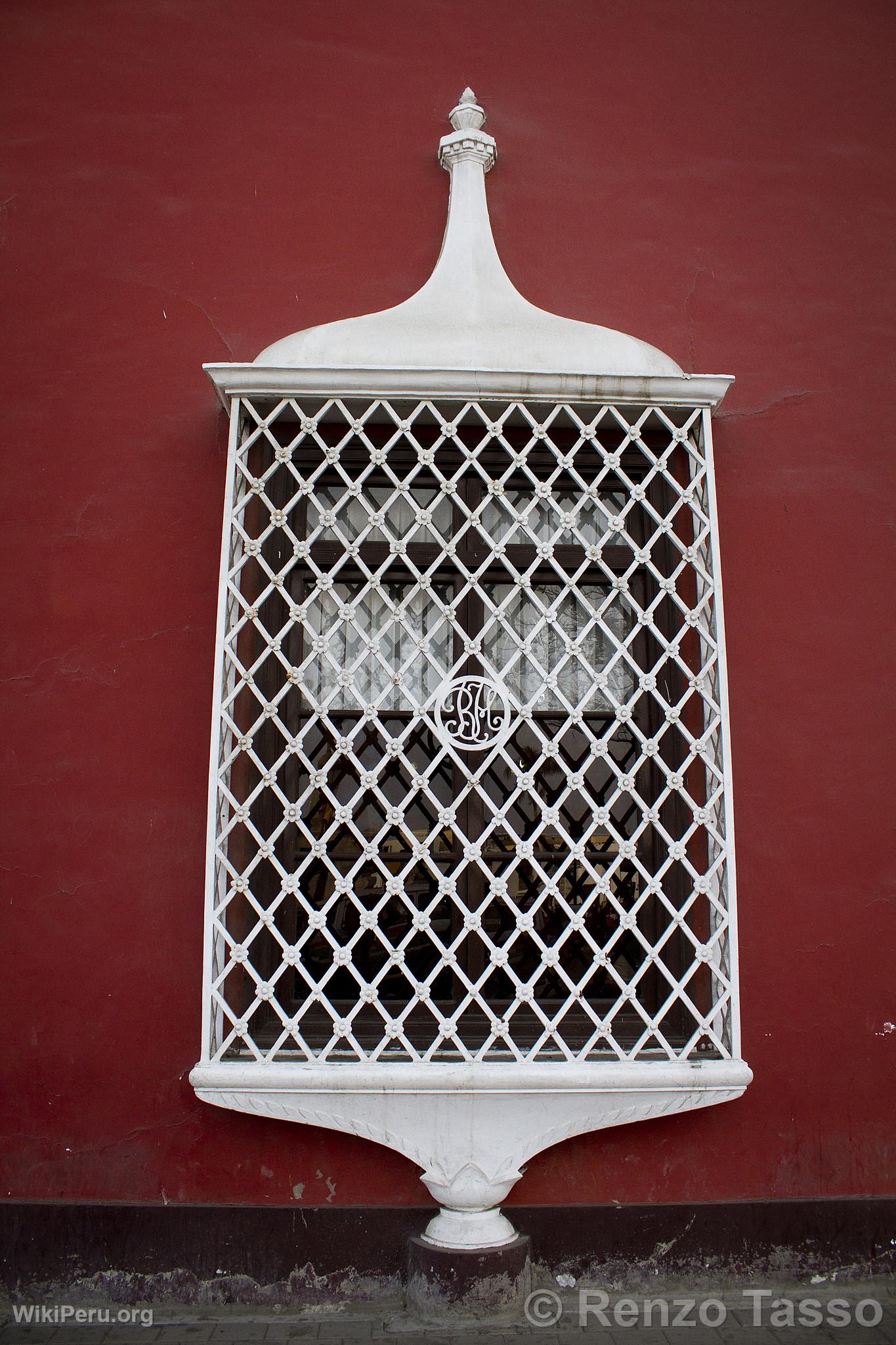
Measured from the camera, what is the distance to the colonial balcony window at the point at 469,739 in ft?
7.85

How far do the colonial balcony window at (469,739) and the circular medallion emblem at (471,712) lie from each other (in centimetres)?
1

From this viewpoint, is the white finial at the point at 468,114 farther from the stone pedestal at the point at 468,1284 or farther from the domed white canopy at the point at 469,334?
the stone pedestal at the point at 468,1284

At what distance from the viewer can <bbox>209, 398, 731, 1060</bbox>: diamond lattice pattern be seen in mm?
2463

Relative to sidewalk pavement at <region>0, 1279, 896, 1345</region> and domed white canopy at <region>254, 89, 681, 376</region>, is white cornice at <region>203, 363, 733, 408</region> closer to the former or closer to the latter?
domed white canopy at <region>254, 89, 681, 376</region>

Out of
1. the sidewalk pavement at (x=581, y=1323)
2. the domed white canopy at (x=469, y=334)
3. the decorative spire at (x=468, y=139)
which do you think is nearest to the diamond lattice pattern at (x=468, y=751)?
the domed white canopy at (x=469, y=334)

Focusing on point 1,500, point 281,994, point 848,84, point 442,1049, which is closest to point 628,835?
point 442,1049

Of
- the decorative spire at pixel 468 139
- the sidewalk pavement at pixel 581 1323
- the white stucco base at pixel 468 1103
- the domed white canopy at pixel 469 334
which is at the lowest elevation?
the sidewalk pavement at pixel 581 1323

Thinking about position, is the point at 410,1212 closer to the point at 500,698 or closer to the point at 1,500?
the point at 500,698

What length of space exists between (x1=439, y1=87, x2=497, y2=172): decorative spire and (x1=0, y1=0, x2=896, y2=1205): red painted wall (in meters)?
0.09

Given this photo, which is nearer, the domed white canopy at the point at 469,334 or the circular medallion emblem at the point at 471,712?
the circular medallion emblem at the point at 471,712

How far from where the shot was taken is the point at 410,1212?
2498mm

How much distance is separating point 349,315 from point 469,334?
422mm

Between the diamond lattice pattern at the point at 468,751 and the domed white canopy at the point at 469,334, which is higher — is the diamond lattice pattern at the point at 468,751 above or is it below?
below

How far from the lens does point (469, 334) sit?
2.71 meters
